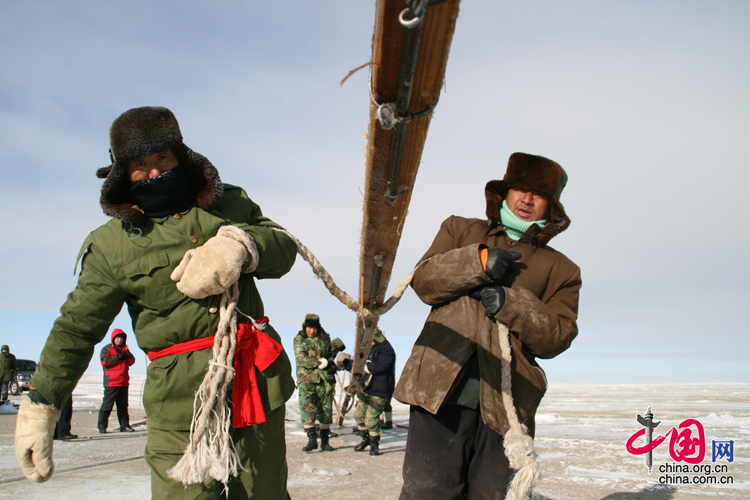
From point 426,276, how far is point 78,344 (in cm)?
145

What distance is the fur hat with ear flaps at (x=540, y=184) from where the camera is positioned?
222 centimetres

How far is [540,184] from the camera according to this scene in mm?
2221

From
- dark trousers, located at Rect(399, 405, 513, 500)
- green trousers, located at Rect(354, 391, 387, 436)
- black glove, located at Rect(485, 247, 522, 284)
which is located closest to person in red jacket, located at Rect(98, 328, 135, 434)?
green trousers, located at Rect(354, 391, 387, 436)

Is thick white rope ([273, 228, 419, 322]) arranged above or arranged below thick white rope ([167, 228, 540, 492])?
above

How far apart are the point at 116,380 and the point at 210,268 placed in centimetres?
815

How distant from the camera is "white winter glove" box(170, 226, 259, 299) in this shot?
183 cm

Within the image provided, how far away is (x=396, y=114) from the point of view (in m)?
1.46

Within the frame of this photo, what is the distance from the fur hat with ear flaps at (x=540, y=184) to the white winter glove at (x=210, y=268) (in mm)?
1208

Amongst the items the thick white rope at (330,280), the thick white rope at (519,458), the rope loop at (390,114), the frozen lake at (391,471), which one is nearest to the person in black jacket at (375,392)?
the frozen lake at (391,471)

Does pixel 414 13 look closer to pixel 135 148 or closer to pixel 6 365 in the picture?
pixel 135 148

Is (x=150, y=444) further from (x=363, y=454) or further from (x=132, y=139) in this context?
(x=363, y=454)

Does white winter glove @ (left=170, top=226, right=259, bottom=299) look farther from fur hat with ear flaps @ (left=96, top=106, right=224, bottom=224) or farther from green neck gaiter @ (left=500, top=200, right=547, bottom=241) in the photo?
green neck gaiter @ (left=500, top=200, right=547, bottom=241)

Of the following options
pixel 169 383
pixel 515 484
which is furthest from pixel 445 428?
pixel 169 383

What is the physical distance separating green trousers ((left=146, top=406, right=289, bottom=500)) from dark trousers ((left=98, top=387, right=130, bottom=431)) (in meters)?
7.85
